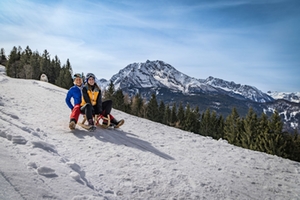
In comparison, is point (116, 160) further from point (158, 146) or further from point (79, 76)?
point (79, 76)

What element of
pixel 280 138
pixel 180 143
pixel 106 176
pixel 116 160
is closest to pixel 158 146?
pixel 180 143

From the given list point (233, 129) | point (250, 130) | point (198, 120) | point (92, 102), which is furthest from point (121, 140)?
point (198, 120)

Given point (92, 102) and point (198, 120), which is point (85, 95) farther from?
point (198, 120)

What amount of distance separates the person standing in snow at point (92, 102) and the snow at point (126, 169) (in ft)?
2.51

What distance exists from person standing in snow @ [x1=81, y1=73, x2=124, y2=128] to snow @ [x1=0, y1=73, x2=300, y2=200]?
765mm

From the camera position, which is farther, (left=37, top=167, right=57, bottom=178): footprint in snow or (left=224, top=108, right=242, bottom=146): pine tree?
(left=224, top=108, right=242, bottom=146): pine tree

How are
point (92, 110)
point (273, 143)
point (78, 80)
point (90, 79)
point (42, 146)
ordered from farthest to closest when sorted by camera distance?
1. point (273, 143)
2. point (78, 80)
3. point (90, 79)
4. point (92, 110)
5. point (42, 146)

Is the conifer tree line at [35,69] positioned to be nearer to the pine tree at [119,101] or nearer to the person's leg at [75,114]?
the pine tree at [119,101]

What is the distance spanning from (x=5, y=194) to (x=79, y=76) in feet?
21.5

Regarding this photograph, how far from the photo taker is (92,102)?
8.49 meters

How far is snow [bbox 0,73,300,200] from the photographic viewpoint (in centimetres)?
354

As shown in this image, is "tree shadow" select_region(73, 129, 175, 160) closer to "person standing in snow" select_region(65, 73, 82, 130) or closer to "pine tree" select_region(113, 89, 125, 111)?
"person standing in snow" select_region(65, 73, 82, 130)

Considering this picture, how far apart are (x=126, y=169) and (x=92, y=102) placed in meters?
4.15

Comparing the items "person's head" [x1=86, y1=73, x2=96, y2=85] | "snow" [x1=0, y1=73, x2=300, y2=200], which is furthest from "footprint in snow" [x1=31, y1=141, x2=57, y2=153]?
"person's head" [x1=86, y1=73, x2=96, y2=85]
